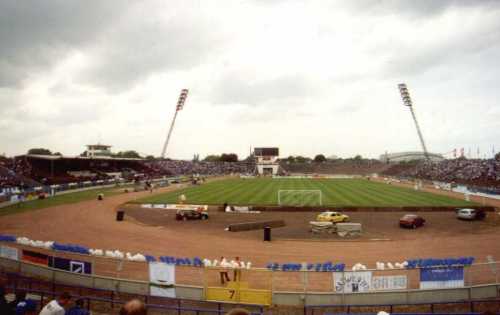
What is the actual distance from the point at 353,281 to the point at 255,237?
48.0 ft

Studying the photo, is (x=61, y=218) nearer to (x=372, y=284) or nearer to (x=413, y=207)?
(x=372, y=284)

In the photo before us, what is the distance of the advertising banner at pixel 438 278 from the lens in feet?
50.4

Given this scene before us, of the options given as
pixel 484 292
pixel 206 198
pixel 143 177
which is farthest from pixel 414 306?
pixel 143 177

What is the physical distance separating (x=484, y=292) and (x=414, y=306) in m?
3.30

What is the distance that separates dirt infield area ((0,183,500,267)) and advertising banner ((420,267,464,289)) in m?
5.92

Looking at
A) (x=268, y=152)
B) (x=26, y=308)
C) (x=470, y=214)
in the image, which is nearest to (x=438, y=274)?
(x=26, y=308)

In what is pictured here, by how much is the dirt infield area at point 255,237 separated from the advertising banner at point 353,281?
22.2 ft

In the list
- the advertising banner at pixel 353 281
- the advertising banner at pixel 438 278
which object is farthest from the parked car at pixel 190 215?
the advertising banner at pixel 438 278

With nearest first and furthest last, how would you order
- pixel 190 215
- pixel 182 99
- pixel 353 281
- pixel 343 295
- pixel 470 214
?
pixel 343 295, pixel 353 281, pixel 470 214, pixel 190 215, pixel 182 99

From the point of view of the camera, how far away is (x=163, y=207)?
4572 centimetres

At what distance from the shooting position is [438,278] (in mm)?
15391

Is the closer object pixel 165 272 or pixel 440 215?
pixel 165 272

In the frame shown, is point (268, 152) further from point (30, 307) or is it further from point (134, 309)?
point (134, 309)

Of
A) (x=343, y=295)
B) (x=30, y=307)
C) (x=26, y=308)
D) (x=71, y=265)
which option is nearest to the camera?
(x=26, y=308)
